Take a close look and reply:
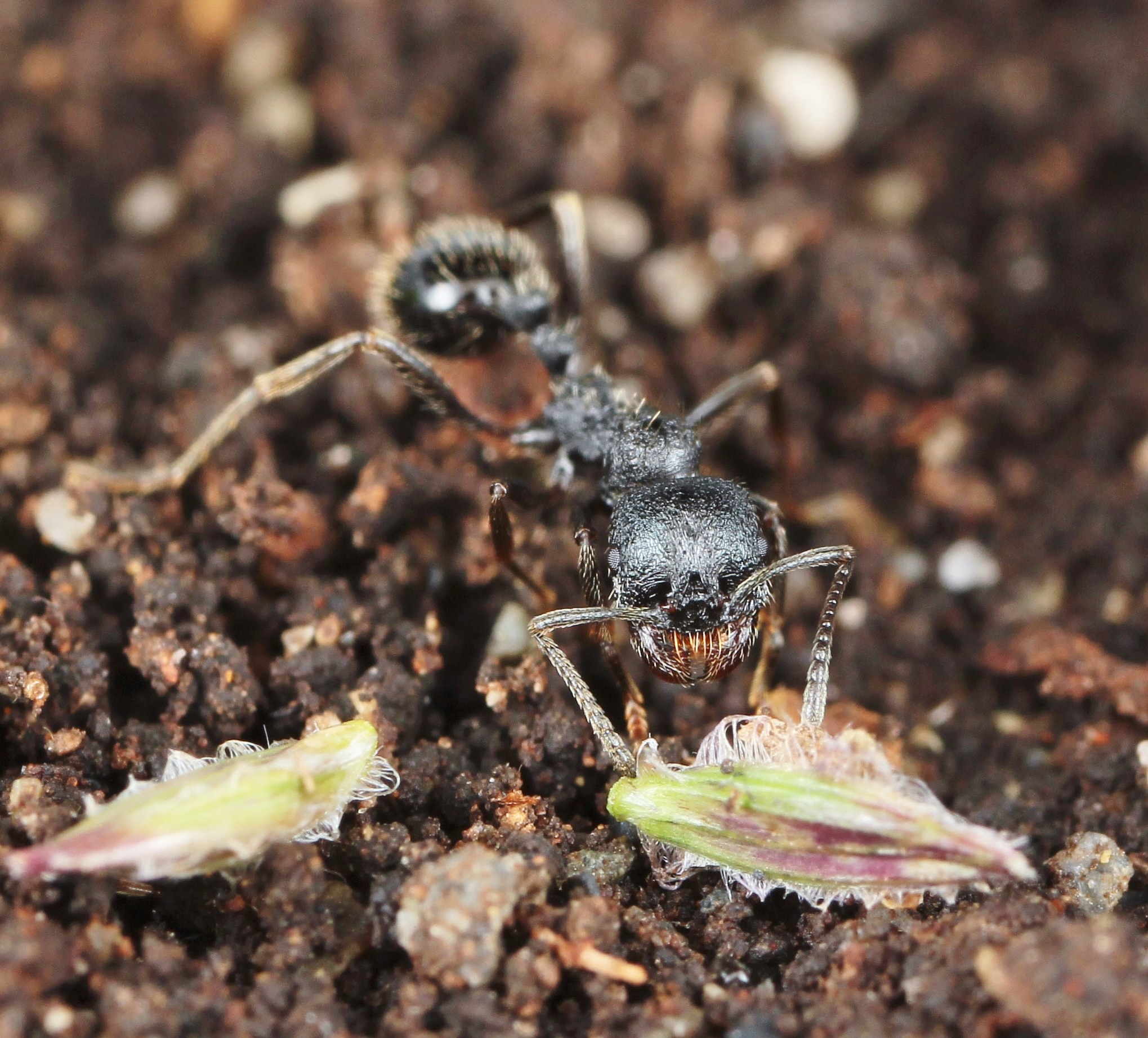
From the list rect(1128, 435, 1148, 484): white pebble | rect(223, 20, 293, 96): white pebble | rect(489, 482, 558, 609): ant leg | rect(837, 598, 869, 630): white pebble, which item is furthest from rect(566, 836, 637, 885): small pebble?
rect(223, 20, 293, 96): white pebble

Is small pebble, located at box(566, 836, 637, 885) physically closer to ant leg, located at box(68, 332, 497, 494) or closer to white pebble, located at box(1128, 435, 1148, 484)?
ant leg, located at box(68, 332, 497, 494)

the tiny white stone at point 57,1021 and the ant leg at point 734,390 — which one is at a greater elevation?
the ant leg at point 734,390

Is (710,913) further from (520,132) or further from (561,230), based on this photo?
(520,132)

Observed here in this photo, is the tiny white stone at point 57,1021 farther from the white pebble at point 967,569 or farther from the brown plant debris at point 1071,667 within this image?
the white pebble at point 967,569

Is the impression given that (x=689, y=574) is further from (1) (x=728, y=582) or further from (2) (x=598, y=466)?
(2) (x=598, y=466)

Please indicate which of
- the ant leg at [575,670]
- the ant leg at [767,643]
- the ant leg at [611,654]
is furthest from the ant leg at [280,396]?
the ant leg at [767,643]
